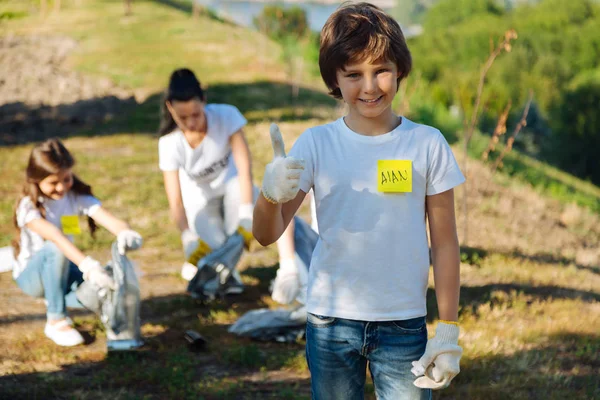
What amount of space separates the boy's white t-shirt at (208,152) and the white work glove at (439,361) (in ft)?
9.65

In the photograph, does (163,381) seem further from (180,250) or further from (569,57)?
(569,57)

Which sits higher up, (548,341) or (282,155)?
(282,155)

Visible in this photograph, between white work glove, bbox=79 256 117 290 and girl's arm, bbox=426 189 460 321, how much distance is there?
2402mm

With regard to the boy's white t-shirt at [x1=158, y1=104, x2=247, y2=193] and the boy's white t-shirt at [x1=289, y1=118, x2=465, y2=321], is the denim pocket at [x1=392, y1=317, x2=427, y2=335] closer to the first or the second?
the boy's white t-shirt at [x1=289, y1=118, x2=465, y2=321]

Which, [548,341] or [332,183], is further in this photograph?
[548,341]

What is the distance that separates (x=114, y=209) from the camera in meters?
7.98

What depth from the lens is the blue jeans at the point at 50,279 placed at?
4255 mm

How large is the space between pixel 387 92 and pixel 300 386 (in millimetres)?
2186

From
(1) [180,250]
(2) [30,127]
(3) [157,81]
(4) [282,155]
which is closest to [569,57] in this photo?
(3) [157,81]

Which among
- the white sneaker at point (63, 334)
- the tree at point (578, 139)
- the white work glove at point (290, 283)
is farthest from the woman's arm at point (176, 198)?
the tree at point (578, 139)

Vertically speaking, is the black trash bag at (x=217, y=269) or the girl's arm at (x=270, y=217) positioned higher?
the girl's arm at (x=270, y=217)

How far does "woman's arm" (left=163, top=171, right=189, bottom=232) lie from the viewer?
187 inches

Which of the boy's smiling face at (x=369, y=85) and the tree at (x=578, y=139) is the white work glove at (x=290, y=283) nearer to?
the boy's smiling face at (x=369, y=85)

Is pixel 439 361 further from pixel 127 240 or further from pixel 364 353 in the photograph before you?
pixel 127 240
